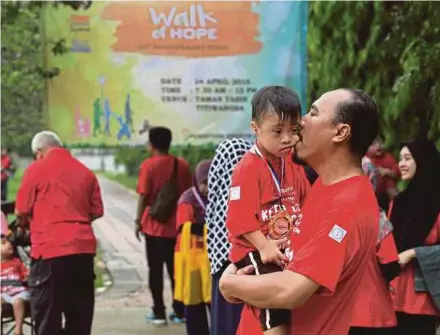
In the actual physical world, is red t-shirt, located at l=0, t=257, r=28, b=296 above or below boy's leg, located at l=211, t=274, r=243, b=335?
below

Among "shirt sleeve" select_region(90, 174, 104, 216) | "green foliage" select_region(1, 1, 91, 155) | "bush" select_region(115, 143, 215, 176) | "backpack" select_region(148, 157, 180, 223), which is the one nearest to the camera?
"shirt sleeve" select_region(90, 174, 104, 216)

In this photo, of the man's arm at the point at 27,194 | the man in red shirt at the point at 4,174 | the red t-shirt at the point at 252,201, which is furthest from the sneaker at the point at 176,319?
the man in red shirt at the point at 4,174

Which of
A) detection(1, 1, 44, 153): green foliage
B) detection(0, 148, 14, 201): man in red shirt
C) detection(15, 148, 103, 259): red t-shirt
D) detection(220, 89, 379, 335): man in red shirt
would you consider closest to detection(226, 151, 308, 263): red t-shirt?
detection(220, 89, 379, 335): man in red shirt

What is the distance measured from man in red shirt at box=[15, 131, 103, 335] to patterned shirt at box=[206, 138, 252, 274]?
207cm

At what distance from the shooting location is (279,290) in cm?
278

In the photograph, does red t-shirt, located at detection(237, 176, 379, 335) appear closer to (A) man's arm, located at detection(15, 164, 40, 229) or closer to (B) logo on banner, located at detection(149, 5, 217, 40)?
(A) man's arm, located at detection(15, 164, 40, 229)

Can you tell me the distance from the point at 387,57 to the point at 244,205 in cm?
592

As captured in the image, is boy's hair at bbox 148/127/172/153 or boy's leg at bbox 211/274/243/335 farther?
boy's hair at bbox 148/127/172/153

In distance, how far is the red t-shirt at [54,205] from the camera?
25.0 feet

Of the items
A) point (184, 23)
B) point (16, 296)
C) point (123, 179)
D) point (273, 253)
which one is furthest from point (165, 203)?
point (123, 179)

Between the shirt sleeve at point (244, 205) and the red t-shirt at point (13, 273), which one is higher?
the shirt sleeve at point (244, 205)

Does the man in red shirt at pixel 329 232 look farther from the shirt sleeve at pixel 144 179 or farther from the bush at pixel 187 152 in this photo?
the shirt sleeve at pixel 144 179

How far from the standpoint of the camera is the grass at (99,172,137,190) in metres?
38.7

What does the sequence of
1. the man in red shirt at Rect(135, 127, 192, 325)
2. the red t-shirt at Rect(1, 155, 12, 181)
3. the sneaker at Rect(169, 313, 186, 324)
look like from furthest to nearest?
the red t-shirt at Rect(1, 155, 12, 181) < the sneaker at Rect(169, 313, 186, 324) < the man in red shirt at Rect(135, 127, 192, 325)
